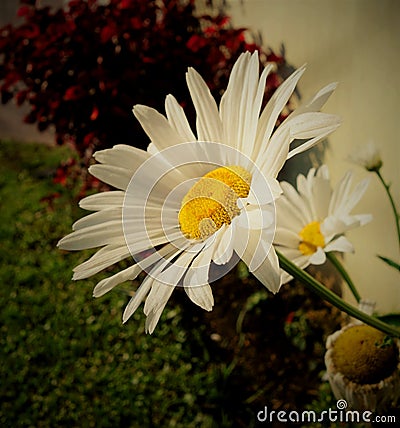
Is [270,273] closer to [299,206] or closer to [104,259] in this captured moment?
[104,259]

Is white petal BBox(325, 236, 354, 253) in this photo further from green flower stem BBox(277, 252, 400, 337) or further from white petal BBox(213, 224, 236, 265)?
white petal BBox(213, 224, 236, 265)

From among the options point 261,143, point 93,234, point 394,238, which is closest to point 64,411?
point 394,238

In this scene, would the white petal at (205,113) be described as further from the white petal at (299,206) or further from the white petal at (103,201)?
the white petal at (299,206)

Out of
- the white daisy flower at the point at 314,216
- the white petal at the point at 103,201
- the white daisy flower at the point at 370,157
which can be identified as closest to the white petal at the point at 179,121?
the white petal at the point at 103,201

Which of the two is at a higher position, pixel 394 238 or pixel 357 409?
pixel 394 238

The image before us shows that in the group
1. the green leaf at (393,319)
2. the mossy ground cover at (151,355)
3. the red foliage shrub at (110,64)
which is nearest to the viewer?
the green leaf at (393,319)

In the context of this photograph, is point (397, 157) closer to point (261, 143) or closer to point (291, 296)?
point (261, 143)

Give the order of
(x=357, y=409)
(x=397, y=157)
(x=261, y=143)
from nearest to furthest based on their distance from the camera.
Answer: (x=261, y=143) → (x=357, y=409) → (x=397, y=157)

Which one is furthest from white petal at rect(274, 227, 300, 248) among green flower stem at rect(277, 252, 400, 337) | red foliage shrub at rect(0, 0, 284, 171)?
red foliage shrub at rect(0, 0, 284, 171)
